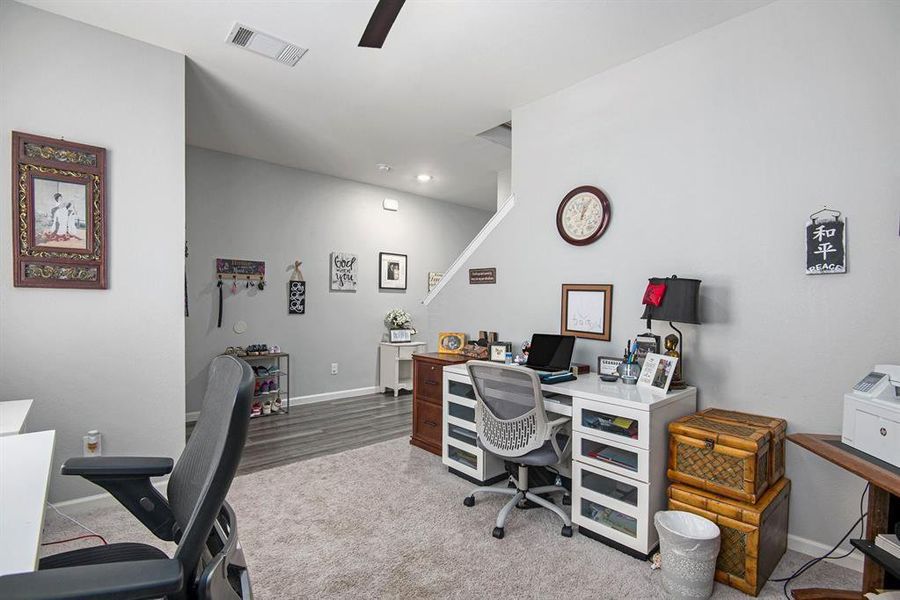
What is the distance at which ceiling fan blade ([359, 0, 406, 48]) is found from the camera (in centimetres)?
175

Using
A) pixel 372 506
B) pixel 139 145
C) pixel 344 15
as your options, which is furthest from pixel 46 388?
pixel 344 15

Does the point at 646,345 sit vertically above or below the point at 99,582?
above

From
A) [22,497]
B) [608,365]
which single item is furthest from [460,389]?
[22,497]

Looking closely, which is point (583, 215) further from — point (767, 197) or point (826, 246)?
point (826, 246)

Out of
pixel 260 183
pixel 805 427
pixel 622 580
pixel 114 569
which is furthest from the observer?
pixel 260 183

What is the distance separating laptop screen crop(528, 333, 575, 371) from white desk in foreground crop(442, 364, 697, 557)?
0.77ft

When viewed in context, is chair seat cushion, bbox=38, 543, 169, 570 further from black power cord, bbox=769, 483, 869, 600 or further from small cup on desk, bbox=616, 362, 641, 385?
black power cord, bbox=769, 483, 869, 600

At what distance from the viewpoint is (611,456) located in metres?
2.29

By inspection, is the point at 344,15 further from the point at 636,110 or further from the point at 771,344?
the point at 771,344

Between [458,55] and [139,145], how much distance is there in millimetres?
2120

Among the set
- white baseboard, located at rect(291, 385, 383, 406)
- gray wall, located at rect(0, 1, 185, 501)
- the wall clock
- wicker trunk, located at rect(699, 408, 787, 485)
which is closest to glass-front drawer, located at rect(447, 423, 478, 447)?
wicker trunk, located at rect(699, 408, 787, 485)

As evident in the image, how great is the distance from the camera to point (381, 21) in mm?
1854

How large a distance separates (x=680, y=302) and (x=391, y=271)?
172 inches

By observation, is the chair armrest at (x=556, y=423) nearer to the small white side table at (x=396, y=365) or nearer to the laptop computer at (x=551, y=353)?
the laptop computer at (x=551, y=353)
